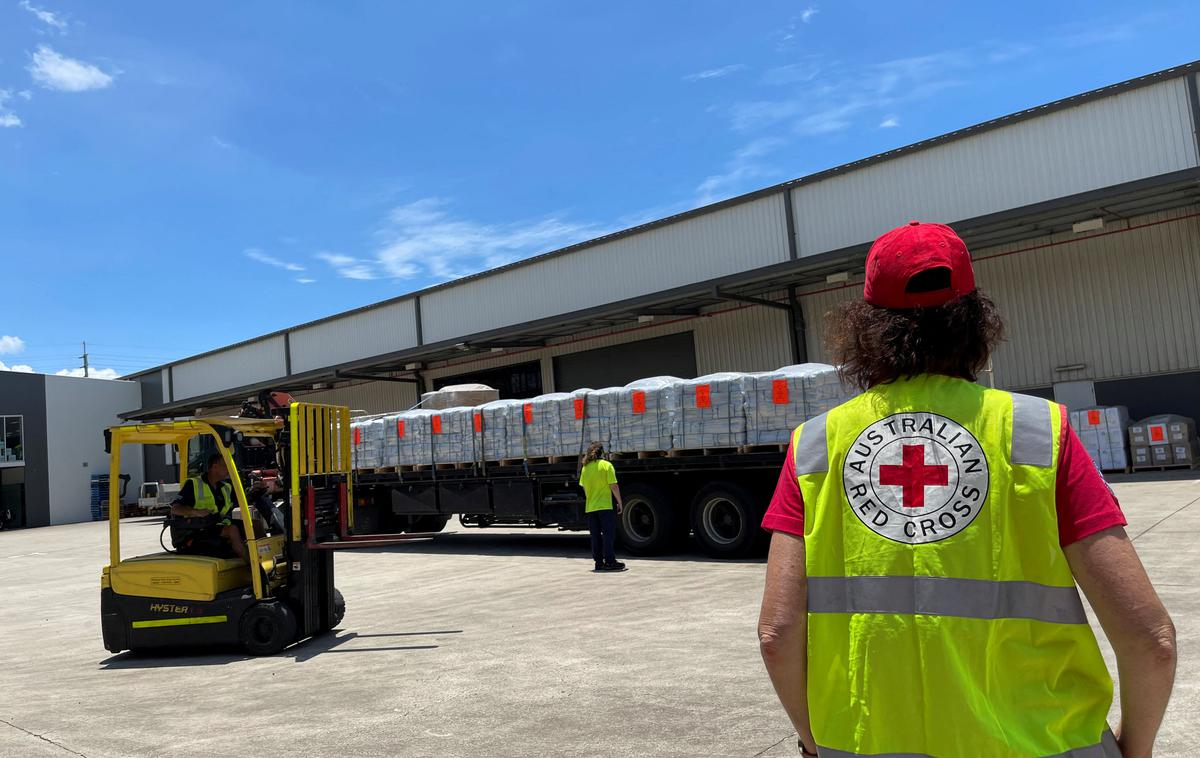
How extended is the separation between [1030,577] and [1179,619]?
6.74 meters

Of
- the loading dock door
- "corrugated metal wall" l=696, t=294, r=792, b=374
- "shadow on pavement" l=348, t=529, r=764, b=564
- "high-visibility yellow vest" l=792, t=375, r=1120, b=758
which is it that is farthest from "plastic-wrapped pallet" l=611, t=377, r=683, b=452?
"high-visibility yellow vest" l=792, t=375, r=1120, b=758

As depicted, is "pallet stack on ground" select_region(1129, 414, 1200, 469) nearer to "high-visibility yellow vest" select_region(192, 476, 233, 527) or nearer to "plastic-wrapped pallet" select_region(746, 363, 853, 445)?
"plastic-wrapped pallet" select_region(746, 363, 853, 445)

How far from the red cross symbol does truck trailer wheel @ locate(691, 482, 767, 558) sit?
10.6 metres

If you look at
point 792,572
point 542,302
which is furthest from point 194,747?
point 542,302

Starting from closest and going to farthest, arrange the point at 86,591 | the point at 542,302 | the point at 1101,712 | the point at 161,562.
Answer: the point at 1101,712
the point at 161,562
the point at 86,591
the point at 542,302

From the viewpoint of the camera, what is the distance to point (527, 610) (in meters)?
9.45

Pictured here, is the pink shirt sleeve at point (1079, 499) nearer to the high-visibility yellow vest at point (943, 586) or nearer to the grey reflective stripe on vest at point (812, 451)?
the high-visibility yellow vest at point (943, 586)

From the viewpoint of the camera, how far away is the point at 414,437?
16.5 m

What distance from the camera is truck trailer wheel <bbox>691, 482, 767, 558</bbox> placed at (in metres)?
12.2

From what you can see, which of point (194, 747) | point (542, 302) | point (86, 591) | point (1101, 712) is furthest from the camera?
point (542, 302)

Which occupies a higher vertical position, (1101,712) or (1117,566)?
(1117,566)

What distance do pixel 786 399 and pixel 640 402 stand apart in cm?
239

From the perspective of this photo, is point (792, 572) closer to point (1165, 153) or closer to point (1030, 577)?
point (1030, 577)

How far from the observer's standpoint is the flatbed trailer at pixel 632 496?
12438 mm
